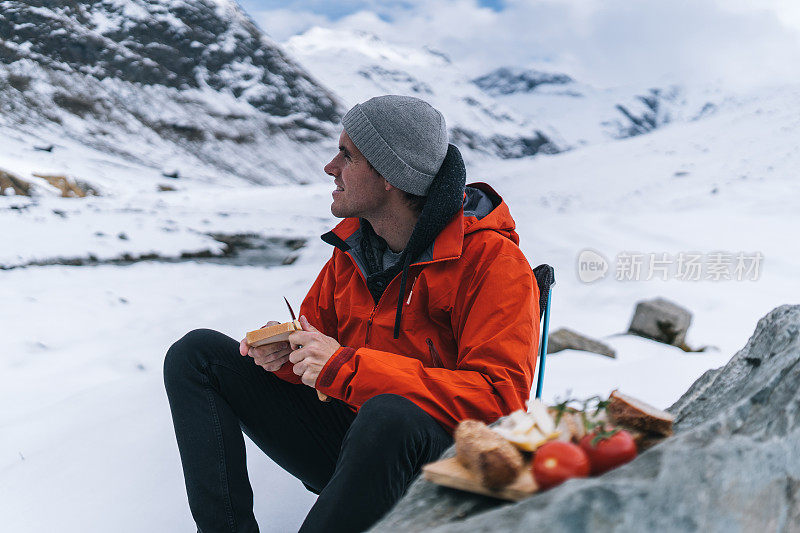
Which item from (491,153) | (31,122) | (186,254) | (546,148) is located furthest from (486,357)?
(546,148)

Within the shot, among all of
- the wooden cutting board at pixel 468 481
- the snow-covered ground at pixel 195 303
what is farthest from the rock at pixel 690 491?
the snow-covered ground at pixel 195 303

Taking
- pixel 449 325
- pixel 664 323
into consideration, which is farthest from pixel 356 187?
pixel 664 323

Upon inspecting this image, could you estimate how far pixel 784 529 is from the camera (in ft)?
4.12

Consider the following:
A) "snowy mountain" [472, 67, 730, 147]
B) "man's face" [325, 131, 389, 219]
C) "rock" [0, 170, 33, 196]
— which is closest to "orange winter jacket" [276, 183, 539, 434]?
"man's face" [325, 131, 389, 219]

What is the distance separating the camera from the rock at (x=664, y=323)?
6484 millimetres

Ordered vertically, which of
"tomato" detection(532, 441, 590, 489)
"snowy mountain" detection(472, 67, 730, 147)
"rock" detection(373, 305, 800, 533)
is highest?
"rock" detection(373, 305, 800, 533)

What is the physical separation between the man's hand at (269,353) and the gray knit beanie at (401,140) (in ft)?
2.66

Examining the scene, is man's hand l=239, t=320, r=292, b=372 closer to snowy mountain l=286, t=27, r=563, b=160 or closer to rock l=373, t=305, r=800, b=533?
rock l=373, t=305, r=800, b=533

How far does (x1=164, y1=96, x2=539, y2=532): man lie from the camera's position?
178 centimetres

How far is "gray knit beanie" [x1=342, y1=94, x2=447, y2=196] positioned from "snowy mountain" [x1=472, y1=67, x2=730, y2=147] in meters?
109

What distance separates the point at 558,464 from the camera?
122cm

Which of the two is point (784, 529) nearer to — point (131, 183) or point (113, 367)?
point (113, 367)

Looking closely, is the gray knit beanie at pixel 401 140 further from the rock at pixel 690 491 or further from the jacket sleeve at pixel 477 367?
the rock at pixel 690 491

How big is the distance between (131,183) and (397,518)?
26.4 meters
